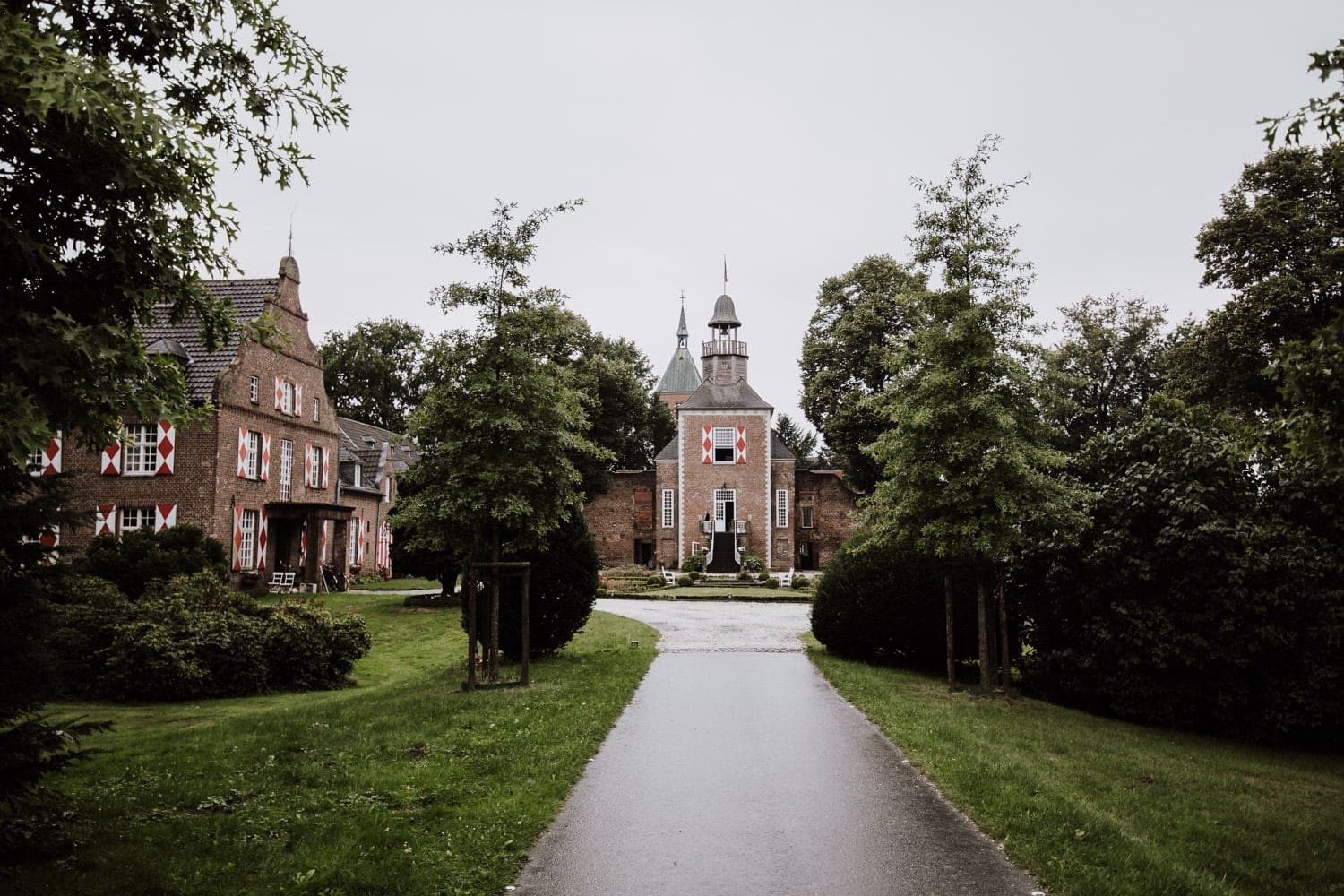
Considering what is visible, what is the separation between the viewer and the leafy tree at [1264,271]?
2177 centimetres

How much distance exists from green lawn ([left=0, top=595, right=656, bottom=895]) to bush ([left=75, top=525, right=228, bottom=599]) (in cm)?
923

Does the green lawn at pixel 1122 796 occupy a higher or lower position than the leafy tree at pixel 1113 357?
lower

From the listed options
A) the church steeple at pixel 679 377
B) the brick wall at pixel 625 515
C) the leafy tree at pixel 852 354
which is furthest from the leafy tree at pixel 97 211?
the church steeple at pixel 679 377

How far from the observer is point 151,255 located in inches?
198

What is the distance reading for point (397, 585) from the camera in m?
34.2

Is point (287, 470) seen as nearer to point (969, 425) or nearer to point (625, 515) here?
point (625, 515)

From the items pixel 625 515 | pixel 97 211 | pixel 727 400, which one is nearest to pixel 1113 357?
pixel 727 400

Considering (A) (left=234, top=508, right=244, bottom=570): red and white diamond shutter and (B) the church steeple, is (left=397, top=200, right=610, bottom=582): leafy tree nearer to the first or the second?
(A) (left=234, top=508, right=244, bottom=570): red and white diamond shutter

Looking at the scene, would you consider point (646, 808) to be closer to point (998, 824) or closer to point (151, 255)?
point (998, 824)

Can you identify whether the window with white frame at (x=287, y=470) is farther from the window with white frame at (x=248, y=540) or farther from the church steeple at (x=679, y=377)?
the church steeple at (x=679, y=377)

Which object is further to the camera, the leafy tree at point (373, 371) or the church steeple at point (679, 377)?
the church steeple at point (679, 377)

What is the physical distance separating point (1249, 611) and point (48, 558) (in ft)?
40.4

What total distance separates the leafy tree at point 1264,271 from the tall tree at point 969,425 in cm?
1295

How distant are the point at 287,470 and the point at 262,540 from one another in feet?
10.0
